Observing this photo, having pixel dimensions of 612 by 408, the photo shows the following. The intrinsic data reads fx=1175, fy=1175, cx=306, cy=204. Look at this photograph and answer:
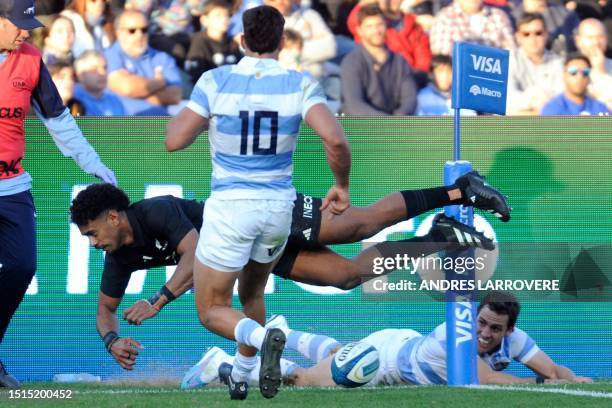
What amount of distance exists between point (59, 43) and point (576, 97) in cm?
517

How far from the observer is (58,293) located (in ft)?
29.8

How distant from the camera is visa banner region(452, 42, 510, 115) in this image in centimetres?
812

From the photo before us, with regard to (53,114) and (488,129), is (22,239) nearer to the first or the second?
(53,114)

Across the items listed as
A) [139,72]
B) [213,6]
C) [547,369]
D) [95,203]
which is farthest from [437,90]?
[95,203]

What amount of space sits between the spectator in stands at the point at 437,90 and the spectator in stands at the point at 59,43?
345 centimetres

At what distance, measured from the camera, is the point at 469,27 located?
466 inches

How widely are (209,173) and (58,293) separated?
1.49 m

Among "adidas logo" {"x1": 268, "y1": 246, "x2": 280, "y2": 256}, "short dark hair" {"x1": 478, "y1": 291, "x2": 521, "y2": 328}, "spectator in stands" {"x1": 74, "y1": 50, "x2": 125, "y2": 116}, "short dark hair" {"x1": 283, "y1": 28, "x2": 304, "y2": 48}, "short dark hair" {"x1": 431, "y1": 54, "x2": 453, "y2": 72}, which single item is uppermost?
"short dark hair" {"x1": 283, "y1": 28, "x2": 304, "y2": 48}

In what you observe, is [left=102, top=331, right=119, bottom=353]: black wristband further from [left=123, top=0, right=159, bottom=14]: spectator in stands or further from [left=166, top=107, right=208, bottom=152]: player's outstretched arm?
[left=123, top=0, right=159, bottom=14]: spectator in stands

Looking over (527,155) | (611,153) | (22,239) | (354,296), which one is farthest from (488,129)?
(22,239)

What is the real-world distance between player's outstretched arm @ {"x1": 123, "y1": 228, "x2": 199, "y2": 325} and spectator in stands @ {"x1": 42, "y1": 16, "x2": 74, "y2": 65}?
14.9 ft

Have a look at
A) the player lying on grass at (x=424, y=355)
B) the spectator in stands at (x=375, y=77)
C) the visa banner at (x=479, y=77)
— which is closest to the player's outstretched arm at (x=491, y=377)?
the player lying on grass at (x=424, y=355)

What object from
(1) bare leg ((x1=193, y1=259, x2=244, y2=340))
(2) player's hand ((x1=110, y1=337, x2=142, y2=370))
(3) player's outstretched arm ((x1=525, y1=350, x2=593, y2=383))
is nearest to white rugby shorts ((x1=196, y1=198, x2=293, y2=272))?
(1) bare leg ((x1=193, y1=259, x2=244, y2=340))

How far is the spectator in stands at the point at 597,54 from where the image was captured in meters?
11.9
